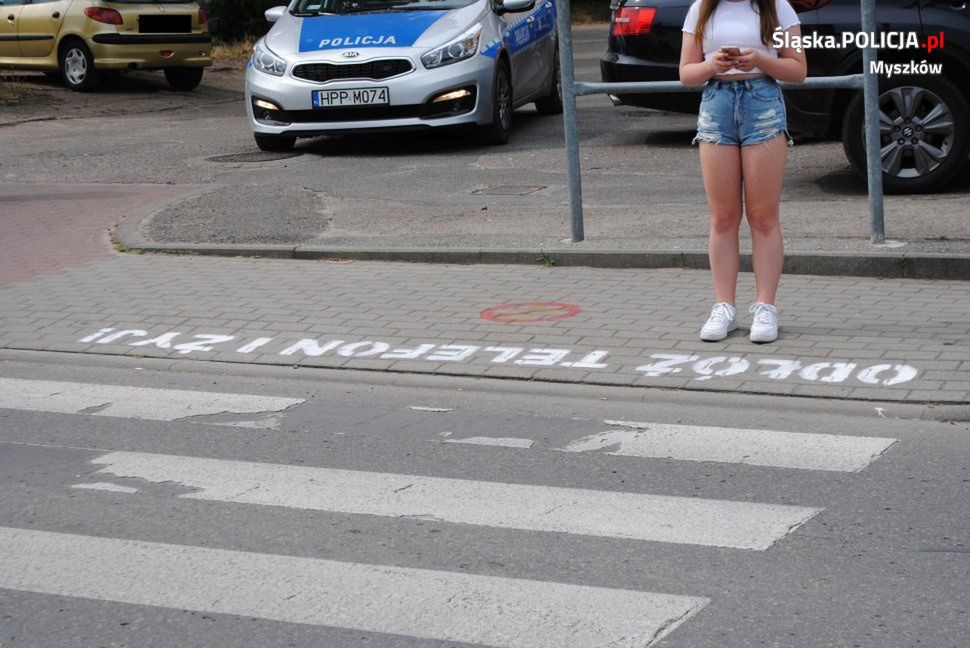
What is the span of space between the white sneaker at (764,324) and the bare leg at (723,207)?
0.79ft

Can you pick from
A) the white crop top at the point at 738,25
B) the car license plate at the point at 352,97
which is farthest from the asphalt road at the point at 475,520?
the car license plate at the point at 352,97

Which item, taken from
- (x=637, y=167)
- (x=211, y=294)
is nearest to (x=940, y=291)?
(x=211, y=294)

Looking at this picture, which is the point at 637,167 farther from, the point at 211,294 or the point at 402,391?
the point at 402,391

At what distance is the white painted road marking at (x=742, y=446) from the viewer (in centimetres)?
545

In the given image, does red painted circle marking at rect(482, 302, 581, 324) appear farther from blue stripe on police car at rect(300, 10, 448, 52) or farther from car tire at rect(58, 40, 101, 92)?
car tire at rect(58, 40, 101, 92)

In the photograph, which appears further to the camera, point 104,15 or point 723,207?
point 104,15

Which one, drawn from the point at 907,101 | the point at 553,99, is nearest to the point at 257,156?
the point at 553,99

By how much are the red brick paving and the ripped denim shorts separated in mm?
4835

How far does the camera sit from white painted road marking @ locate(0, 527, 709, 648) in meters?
4.02

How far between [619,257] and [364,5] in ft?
21.6

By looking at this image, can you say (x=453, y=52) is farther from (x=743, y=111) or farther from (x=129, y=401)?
(x=129, y=401)

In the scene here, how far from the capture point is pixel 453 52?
1371 centimetres

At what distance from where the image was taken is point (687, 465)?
17.9 ft

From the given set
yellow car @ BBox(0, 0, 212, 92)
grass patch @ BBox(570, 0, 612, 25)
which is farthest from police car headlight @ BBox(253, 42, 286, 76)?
grass patch @ BBox(570, 0, 612, 25)
